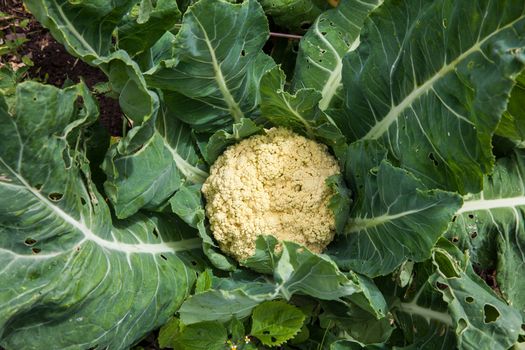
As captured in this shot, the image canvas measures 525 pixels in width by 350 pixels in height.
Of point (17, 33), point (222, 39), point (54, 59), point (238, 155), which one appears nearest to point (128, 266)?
point (238, 155)

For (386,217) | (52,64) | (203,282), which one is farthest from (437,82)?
(52,64)

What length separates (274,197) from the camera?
195 centimetres

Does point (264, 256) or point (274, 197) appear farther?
point (274, 197)

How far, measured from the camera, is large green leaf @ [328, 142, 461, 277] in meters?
1.51

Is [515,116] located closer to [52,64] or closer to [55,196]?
[55,196]

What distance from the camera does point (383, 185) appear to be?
65.6 inches

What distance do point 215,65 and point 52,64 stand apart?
4.01 ft

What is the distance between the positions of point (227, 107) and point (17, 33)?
1.34 m

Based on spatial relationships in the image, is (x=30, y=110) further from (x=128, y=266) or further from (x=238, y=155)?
(x=238, y=155)

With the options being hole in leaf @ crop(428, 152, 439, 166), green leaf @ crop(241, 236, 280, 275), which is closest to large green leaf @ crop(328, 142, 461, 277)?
hole in leaf @ crop(428, 152, 439, 166)

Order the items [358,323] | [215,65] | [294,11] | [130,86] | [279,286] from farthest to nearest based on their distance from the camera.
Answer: [294,11], [358,323], [215,65], [130,86], [279,286]

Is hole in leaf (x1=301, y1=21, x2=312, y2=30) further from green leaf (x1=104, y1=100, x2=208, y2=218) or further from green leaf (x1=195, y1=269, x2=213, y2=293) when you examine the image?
green leaf (x1=195, y1=269, x2=213, y2=293)

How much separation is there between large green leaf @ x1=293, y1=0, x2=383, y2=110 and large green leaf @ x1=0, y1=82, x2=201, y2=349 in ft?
2.47

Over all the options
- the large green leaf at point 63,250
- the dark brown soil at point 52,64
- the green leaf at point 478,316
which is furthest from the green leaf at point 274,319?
the dark brown soil at point 52,64
